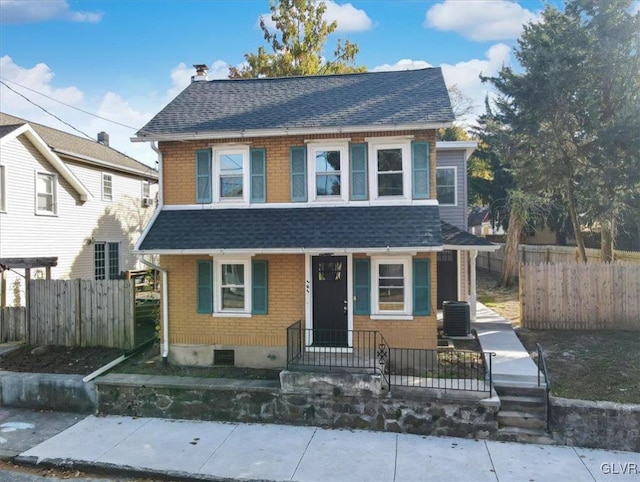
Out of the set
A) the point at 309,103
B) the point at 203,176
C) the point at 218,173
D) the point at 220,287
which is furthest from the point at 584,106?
the point at 220,287

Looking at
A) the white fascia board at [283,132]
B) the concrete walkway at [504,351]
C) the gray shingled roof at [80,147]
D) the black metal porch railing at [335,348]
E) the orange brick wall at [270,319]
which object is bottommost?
the concrete walkway at [504,351]

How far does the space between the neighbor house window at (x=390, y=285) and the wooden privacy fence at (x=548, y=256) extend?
30.4 feet

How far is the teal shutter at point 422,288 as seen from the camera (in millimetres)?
9570

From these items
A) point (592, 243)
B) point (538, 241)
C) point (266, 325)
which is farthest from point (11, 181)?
point (538, 241)

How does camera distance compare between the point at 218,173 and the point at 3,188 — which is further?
the point at 3,188

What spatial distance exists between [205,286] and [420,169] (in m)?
5.68

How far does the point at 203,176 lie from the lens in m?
10.6

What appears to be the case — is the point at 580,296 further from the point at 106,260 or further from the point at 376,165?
the point at 106,260

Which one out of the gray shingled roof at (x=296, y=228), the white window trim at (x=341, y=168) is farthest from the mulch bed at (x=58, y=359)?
the white window trim at (x=341, y=168)

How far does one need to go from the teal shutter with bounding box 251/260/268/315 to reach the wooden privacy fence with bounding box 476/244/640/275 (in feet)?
38.8

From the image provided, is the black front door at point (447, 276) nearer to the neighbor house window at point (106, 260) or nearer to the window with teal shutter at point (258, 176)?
the window with teal shutter at point (258, 176)

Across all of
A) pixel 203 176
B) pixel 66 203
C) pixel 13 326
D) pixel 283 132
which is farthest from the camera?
pixel 66 203

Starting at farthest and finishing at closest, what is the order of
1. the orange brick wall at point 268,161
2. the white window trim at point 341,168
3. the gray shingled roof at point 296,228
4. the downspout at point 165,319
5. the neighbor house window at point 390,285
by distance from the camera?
the downspout at point 165,319 < the white window trim at point 341,168 < the orange brick wall at point 268,161 < the neighbor house window at point 390,285 < the gray shingled roof at point 296,228

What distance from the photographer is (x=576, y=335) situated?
11.6m
